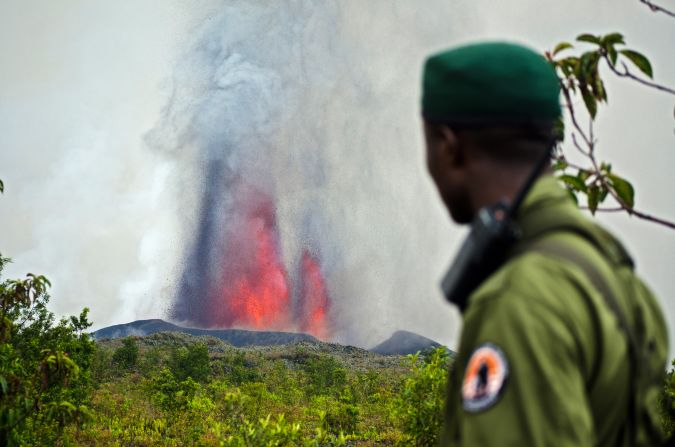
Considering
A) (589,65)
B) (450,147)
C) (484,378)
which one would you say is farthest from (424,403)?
(484,378)

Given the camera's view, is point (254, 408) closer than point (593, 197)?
No

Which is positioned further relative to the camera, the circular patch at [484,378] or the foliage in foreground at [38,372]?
the foliage in foreground at [38,372]

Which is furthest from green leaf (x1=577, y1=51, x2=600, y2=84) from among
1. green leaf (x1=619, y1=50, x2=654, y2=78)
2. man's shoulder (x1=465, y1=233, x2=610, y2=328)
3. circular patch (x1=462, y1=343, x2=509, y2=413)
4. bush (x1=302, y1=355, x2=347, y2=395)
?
bush (x1=302, y1=355, x2=347, y2=395)

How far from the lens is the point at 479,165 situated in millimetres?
968

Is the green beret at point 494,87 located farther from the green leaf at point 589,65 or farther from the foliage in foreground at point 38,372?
the foliage in foreground at point 38,372

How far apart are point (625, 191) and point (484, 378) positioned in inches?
96.3

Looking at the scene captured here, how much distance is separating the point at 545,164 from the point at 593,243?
16 centimetres

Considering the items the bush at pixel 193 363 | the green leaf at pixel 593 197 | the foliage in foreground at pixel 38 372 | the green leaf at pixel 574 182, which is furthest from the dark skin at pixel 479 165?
the bush at pixel 193 363

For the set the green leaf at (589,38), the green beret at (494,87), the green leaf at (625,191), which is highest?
the green leaf at (589,38)

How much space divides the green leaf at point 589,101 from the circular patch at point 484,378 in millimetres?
2691

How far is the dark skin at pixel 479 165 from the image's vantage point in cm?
96

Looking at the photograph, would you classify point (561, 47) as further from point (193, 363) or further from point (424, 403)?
point (193, 363)

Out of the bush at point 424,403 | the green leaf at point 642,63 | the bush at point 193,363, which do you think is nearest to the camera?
the green leaf at point 642,63

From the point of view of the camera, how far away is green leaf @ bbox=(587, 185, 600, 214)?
2986mm
